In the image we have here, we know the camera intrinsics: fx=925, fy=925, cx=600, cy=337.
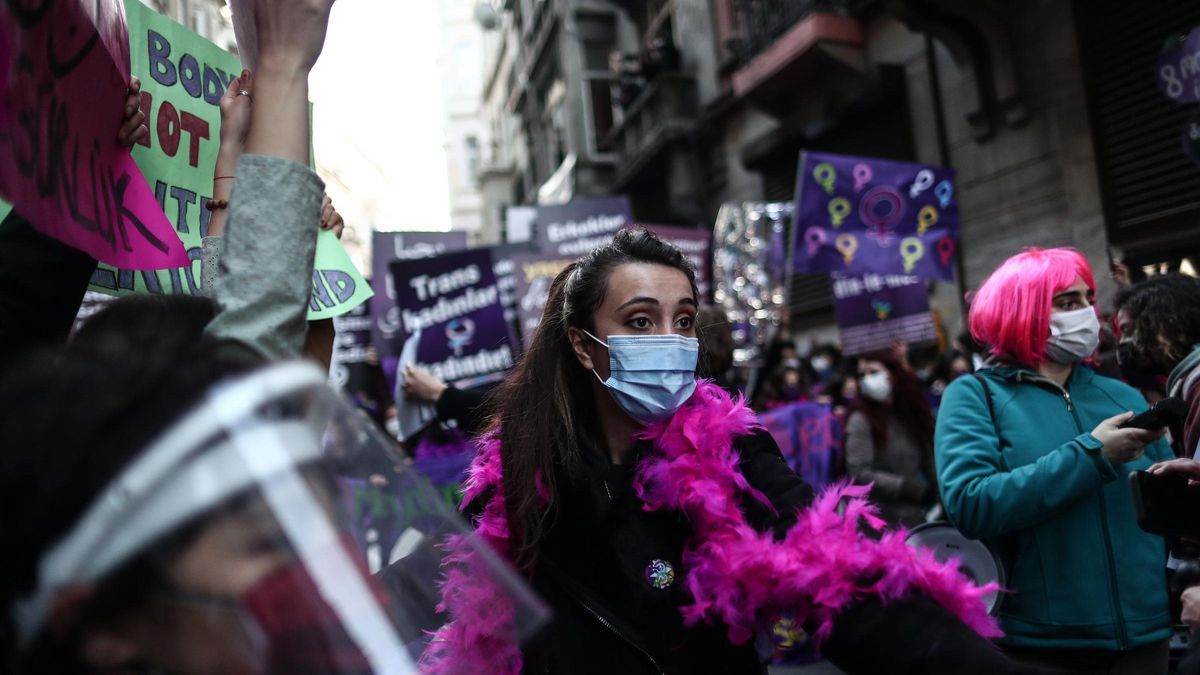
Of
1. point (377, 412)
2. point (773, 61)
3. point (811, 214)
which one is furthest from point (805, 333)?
point (377, 412)

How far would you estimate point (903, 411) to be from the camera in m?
5.56

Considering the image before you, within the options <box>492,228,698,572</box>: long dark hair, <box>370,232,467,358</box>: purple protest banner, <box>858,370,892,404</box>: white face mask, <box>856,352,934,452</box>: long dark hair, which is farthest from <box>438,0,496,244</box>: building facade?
<box>492,228,698,572</box>: long dark hair

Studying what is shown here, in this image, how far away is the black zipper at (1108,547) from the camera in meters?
2.40

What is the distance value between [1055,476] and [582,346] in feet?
4.22

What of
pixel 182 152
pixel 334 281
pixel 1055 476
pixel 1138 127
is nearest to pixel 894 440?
pixel 1055 476

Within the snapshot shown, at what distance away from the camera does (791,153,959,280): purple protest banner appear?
6582mm

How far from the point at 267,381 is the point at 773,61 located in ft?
35.3

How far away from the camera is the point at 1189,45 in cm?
402

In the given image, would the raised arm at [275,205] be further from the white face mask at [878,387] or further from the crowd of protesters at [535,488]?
the white face mask at [878,387]

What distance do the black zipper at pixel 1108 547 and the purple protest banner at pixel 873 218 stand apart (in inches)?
153

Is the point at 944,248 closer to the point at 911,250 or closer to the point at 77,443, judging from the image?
the point at 911,250

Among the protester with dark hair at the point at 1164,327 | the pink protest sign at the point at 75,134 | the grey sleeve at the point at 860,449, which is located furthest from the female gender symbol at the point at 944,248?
the pink protest sign at the point at 75,134

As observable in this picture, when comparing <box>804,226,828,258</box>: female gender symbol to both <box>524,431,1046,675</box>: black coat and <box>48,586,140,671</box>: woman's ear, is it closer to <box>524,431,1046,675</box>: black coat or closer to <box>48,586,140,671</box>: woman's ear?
<box>524,431,1046,675</box>: black coat

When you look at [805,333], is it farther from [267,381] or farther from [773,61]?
[267,381]
